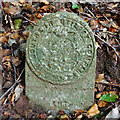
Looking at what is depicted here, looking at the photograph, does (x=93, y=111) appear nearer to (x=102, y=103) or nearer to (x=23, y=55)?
(x=102, y=103)

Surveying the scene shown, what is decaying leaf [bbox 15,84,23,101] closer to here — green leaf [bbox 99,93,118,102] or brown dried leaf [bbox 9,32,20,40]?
brown dried leaf [bbox 9,32,20,40]

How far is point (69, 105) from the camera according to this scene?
152 cm

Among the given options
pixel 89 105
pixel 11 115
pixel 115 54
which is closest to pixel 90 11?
pixel 115 54

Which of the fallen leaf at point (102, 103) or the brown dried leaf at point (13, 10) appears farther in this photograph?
the brown dried leaf at point (13, 10)

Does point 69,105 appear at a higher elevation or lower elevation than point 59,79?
lower

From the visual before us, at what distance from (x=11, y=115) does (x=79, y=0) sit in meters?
1.54

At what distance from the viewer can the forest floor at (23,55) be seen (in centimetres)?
150

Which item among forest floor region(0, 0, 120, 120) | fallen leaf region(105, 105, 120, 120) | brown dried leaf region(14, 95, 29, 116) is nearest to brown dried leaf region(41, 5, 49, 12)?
forest floor region(0, 0, 120, 120)

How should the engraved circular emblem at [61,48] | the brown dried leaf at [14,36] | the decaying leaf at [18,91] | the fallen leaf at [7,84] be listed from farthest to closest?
1. the brown dried leaf at [14,36]
2. the fallen leaf at [7,84]
3. the decaying leaf at [18,91]
4. the engraved circular emblem at [61,48]

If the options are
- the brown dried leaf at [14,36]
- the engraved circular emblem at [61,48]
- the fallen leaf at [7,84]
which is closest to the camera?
the engraved circular emblem at [61,48]

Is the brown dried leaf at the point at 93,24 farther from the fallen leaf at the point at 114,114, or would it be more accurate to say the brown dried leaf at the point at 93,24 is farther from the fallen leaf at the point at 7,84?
the fallen leaf at the point at 7,84

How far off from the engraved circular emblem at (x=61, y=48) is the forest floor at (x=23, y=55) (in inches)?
12.0

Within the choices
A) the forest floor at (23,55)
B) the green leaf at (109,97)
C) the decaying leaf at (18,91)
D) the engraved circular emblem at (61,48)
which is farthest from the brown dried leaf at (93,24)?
the decaying leaf at (18,91)

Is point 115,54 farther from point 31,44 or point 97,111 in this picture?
point 31,44
